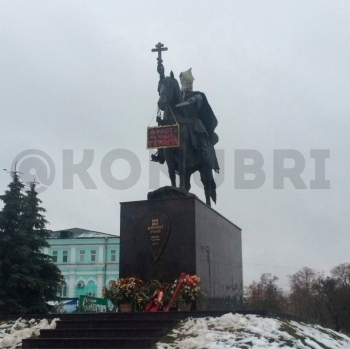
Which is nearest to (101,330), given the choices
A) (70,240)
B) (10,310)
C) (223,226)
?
(223,226)

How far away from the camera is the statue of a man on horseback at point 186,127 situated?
11875 mm

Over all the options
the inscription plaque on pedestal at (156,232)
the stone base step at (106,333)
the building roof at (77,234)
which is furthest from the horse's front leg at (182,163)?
the building roof at (77,234)

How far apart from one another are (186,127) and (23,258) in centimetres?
1008

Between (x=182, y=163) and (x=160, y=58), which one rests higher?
(x=160, y=58)

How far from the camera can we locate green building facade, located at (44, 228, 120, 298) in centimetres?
4391

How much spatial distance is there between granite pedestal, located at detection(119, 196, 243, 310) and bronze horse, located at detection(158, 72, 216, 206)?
3.08 feet

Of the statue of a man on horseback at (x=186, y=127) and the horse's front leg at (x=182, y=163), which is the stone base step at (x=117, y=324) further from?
the horse's front leg at (x=182, y=163)

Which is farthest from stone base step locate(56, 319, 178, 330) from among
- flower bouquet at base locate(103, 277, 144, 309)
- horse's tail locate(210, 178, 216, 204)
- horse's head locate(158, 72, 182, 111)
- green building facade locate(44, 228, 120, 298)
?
green building facade locate(44, 228, 120, 298)

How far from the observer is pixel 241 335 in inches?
292

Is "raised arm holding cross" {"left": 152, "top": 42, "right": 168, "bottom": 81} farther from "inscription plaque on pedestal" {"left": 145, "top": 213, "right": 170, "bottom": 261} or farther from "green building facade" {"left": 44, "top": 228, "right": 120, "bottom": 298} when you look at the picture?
"green building facade" {"left": 44, "top": 228, "right": 120, "bottom": 298}

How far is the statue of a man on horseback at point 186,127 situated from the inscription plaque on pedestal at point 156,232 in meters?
1.08

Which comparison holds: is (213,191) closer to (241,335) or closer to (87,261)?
(241,335)

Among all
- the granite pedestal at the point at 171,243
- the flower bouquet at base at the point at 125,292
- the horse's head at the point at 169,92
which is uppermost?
the horse's head at the point at 169,92

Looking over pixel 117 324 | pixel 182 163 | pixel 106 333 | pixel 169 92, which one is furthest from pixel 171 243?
pixel 169 92
